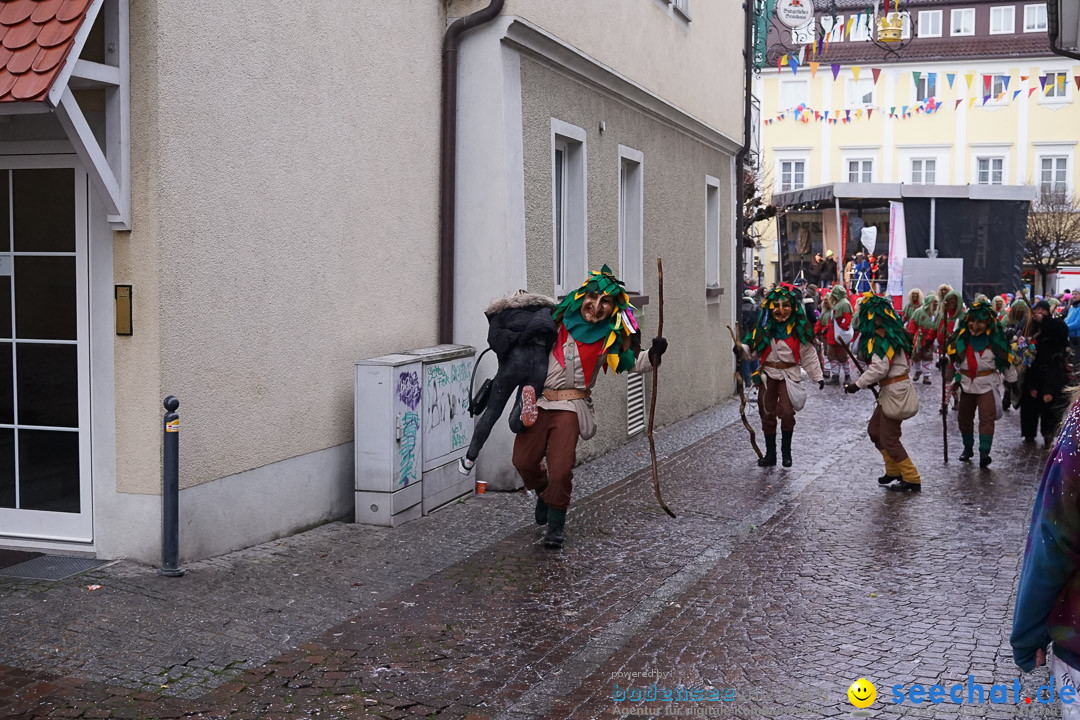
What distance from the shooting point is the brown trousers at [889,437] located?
35.5 feet

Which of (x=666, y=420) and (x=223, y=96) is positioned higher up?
(x=223, y=96)

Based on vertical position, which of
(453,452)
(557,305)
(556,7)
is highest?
(556,7)

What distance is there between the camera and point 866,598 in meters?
7.02

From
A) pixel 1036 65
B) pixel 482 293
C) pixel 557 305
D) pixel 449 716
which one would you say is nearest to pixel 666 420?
pixel 482 293

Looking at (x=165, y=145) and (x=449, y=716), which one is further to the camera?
(x=165, y=145)

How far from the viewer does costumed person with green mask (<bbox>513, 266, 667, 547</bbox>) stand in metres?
8.30

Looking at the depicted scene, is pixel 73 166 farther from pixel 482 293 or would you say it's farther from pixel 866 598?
pixel 866 598

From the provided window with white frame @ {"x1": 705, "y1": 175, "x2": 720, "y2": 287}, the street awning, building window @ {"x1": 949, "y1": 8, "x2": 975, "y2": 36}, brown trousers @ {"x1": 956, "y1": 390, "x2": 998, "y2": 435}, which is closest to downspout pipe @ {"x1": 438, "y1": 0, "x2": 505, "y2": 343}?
brown trousers @ {"x1": 956, "y1": 390, "x2": 998, "y2": 435}

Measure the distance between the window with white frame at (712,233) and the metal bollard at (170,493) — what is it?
1223 centimetres

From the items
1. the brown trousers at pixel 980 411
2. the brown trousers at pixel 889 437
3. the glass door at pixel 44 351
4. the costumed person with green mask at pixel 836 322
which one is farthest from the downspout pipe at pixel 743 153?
the glass door at pixel 44 351

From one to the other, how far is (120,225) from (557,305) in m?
3.16

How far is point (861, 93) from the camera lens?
55625 millimetres

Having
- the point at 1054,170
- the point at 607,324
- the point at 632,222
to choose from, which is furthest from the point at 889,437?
the point at 1054,170

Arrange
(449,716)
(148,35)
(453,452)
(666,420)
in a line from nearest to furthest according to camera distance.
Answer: (449,716), (148,35), (453,452), (666,420)
